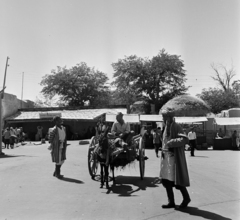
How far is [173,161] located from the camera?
203 inches

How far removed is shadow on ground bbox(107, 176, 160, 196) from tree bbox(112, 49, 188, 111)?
35.4m

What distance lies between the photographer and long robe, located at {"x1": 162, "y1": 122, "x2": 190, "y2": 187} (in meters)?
4.98

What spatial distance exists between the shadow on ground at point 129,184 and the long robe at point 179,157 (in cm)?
178

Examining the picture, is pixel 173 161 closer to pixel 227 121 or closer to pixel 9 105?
pixel 227 121

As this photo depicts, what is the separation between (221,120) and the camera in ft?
76.4

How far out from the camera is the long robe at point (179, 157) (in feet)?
16.3

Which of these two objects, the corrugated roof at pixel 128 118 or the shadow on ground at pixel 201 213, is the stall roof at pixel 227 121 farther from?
the shadow on ground at pixel 201 213

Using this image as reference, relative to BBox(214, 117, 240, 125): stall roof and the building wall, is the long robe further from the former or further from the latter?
the building wall

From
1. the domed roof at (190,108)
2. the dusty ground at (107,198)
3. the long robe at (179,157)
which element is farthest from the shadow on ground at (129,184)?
the domed roof at (190,108)

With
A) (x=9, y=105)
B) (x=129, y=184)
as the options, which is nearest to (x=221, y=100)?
(x=9, y=105)

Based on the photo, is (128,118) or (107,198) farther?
(128,118)

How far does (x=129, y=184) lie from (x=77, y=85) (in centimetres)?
4078

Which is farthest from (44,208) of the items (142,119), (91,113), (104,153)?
(91,113)

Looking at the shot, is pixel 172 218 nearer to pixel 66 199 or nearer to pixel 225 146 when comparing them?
pixel 66 199
